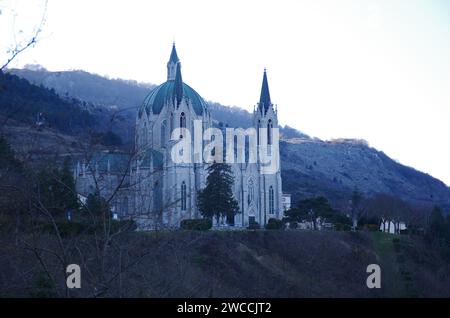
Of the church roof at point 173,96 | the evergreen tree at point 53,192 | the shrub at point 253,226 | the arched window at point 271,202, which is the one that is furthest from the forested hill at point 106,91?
the evergreen tree at point 53,192

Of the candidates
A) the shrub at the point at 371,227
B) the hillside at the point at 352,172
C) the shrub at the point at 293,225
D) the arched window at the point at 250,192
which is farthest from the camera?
the hillside at the point at 352,172

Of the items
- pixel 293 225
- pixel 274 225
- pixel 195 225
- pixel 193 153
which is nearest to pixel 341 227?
pixel 293 225

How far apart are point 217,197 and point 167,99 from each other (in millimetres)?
14295

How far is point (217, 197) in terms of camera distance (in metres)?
53.8

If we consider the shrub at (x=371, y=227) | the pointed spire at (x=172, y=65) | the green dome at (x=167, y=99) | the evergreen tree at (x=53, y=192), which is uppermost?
the pointed spire at (x=172, y=65)

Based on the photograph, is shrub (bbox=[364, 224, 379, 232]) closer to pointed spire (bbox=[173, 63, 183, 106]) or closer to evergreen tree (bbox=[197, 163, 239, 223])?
evergreen tree (bbox=[197, 163, 239, 223])

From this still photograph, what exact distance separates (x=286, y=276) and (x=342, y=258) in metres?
5.61

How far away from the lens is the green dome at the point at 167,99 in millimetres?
64812

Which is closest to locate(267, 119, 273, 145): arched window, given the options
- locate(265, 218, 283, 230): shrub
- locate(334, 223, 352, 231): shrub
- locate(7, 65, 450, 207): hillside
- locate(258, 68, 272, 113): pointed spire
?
locate(258, 68, 272, 113): pointed spire

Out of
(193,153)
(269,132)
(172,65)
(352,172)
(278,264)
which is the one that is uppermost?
(172,65)

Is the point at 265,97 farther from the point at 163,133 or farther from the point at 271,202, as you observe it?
the point at 163,133

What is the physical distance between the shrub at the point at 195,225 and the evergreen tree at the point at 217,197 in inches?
136

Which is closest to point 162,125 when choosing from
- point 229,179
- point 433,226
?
point 229,179

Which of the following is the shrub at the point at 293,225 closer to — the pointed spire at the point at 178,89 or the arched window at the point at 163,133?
the arched window at the point at 163,133
